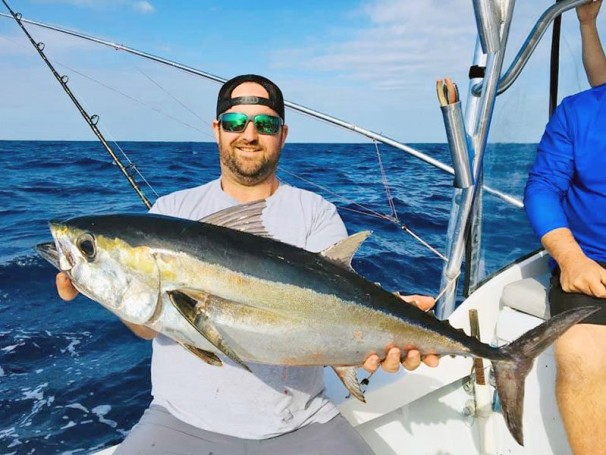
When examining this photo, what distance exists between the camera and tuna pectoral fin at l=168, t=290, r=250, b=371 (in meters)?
1.81

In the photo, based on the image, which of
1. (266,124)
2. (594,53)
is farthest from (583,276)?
(266,124)

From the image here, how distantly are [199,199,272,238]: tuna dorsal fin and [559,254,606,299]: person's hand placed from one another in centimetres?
161

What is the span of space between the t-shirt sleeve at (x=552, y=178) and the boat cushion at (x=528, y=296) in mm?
484

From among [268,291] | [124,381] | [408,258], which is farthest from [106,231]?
[408,258]

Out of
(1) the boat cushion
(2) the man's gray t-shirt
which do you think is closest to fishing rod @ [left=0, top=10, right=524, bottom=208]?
(1) the boat cushion

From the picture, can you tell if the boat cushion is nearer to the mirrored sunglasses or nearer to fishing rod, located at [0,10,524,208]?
fishing rod, located at [0,10,524,208]

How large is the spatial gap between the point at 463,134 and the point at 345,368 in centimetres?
144

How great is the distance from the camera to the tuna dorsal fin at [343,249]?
209 centimetres

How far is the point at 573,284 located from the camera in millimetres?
2641

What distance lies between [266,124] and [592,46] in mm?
2258

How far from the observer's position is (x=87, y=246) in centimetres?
195

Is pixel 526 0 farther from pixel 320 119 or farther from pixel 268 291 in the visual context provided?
pixel 268 291

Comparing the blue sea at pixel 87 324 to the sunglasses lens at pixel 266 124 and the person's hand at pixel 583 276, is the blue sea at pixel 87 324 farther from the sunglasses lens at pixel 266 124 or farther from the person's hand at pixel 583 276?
the sunglasses lens at pixel 266 124

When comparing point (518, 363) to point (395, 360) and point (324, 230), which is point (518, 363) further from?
point (324, 230)
